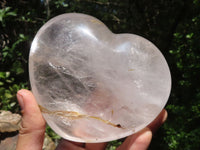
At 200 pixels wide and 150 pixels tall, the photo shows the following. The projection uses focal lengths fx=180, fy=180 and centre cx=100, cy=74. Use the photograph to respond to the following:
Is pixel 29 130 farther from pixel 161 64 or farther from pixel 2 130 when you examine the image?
pixel 2 130

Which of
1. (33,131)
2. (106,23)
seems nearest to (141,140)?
(33,131)

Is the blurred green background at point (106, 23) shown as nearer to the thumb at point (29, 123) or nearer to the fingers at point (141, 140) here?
the fingers at point (141, 140)

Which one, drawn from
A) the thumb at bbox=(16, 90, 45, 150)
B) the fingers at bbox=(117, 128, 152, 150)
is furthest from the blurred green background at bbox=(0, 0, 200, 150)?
the thumb at bbox=(16, 90, 45, 150)

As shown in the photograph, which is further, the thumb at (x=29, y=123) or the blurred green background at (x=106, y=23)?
the blurred green background at (x=106, y=23)

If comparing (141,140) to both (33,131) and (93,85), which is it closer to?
(93,85)

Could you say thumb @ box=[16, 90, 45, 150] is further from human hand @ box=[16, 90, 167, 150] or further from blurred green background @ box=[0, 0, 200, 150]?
blurred green background @ box=[0, 0, 200, 150]

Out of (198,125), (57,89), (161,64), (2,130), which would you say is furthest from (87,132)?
(2,130)

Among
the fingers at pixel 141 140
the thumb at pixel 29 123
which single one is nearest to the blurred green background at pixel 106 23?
the fingers at pixel 141 140
